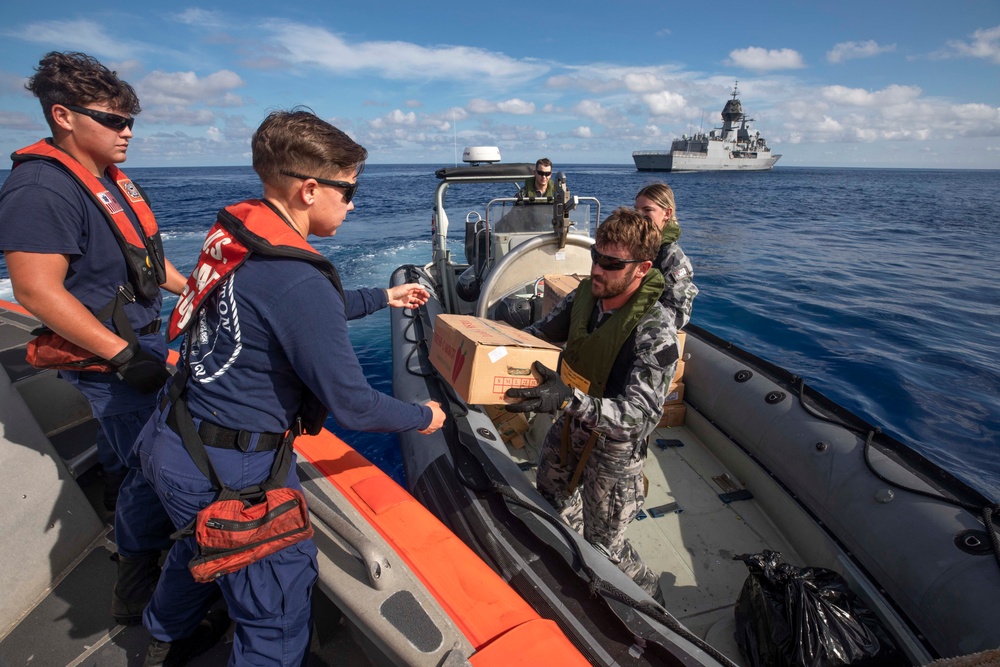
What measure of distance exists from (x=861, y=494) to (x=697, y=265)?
1131cm

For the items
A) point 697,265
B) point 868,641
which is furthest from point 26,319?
point 697,265

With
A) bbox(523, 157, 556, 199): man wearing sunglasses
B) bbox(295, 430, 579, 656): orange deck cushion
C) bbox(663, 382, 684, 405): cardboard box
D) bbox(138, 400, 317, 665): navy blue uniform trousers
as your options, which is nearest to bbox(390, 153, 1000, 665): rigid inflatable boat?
bbox(663, 382, 684, 405): cardboard box

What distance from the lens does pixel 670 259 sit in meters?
3.38

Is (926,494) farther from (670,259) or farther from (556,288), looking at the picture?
(556,288)

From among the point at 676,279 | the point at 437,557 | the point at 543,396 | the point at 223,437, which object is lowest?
the point at 437,557

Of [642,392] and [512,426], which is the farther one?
[512,426]

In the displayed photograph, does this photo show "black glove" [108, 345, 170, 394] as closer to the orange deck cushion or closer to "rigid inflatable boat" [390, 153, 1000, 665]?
the orange deck cushion

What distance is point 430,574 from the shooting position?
1700mm

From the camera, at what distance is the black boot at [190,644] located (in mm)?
1798

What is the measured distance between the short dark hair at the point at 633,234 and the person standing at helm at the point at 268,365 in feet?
3.86

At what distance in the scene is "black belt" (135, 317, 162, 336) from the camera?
83.7 inches

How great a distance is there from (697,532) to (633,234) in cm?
225

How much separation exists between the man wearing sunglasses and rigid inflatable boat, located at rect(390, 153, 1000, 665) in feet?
3.76

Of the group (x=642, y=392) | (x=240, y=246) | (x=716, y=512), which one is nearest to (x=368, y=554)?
(x=240, y=246)
